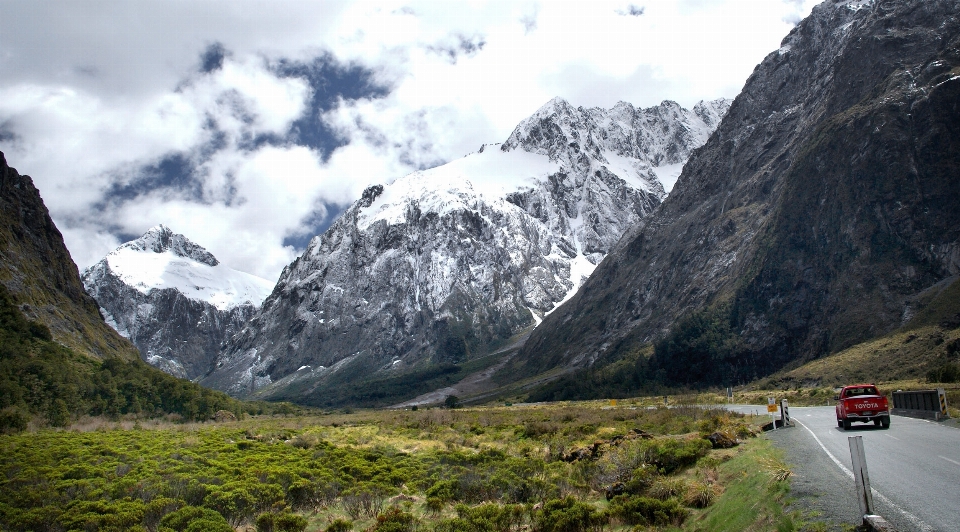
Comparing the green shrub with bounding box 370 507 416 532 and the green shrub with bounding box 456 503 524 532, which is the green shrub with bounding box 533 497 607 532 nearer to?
the green shrub with bounding box 456 503 524 532

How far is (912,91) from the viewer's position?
123m

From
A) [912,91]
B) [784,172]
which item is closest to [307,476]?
[912,91]

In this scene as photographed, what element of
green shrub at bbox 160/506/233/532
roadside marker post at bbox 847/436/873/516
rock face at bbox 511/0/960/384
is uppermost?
rock face at bbox 511/0/960/384

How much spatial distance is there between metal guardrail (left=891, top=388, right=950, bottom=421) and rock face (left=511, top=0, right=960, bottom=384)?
76.0 metres

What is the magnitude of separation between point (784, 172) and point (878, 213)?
158ft

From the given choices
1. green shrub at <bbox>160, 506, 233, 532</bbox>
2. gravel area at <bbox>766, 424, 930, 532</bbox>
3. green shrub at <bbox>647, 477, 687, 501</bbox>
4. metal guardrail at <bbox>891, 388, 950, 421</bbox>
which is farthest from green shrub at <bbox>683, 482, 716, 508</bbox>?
metal guardrail at <bbox>891, 388, 950, 421</bbox>

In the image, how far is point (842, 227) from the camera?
12094 cm

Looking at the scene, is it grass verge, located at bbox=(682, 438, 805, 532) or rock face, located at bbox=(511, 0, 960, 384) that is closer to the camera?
grass verge, located at bbox=(682, 438, 805, 532)

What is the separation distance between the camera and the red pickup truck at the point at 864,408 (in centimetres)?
2672

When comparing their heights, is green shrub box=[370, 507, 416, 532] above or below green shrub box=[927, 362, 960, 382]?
above

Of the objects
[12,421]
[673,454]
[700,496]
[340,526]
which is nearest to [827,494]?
[700,496]

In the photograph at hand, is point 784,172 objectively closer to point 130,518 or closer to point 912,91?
point 912,91

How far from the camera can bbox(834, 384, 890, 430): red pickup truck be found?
26719 millimetres

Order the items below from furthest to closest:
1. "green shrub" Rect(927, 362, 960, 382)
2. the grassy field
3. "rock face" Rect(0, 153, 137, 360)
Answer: "rock face" Rect(0, 153, 137, 360), "green shrub" Rect(927, 362, 960, 382), the grassy field
